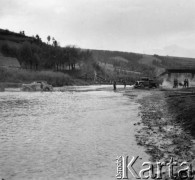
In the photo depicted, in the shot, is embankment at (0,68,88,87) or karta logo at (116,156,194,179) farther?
embankment at (0,68,88,87)

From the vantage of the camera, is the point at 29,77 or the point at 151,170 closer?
the point at 151,170

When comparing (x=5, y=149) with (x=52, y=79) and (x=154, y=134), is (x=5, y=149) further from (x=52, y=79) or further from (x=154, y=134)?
(x=52, y=79)

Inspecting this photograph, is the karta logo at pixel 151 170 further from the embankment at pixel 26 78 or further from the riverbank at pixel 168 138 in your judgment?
the embankment at pixel 26 78

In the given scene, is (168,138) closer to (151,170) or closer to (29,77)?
(151,170)

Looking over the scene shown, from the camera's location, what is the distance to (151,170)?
10.7 metres

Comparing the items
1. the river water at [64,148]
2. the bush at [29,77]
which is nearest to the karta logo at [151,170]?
the river water at [64,148]

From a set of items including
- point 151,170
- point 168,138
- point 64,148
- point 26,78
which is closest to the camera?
point 151,170

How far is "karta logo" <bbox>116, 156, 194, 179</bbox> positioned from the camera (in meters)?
10.0

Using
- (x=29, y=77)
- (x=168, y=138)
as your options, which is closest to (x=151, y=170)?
(x=168, y=138)

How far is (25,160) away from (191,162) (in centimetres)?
606

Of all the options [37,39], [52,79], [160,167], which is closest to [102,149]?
[160,167]

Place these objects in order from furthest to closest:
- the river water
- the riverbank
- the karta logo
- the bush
A: the bush
the riverbank
the river water
the karta logo

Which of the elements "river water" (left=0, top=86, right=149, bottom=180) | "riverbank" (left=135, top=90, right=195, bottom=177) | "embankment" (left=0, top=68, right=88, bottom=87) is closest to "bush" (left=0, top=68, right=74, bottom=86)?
"embankment" (left=0, top=68, right=88, bottom=87)

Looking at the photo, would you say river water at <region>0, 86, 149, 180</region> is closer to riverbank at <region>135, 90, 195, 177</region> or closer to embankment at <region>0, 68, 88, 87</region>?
riverbank at <region>135, 90, 195, 177</region>
